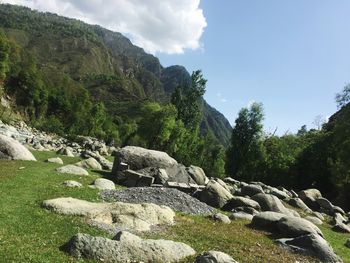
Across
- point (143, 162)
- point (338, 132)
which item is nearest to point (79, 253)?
point (143, 162)

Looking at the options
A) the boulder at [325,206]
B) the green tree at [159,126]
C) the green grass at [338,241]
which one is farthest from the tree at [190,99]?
the green grass at [338,241]

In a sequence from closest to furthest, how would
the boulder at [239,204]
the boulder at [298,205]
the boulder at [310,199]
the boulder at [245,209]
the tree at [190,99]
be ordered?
the boulder at [245,209] < the boulder at [239,204] < the boulder at [298,205] < the boulder at [310,199] < the tree at [190,99]

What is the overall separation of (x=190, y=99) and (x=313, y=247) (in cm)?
8495

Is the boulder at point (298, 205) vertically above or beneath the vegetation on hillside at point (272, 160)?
beneath

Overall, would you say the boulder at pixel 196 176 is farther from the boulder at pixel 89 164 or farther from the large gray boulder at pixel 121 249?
the large gray boulder at pixel 121 249

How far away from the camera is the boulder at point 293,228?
29666 mm

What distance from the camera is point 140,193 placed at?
1420 inches

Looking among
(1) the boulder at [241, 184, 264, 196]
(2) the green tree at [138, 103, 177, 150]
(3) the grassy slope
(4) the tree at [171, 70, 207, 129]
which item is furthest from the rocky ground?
(4) the tree at [171, 70, 207, 129]

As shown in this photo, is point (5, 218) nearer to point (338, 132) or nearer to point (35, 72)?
point (338, 132)

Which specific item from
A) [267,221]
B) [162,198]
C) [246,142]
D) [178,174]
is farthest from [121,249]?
[246,142]

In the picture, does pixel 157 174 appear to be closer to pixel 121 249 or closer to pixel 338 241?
pixel 338 241

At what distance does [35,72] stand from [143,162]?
6003 inches

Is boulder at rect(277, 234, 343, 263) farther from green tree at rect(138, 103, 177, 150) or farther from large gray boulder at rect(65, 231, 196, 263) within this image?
green tree at rect(138, 103, 177, 150)

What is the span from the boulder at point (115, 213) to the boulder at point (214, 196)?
42.1ft
